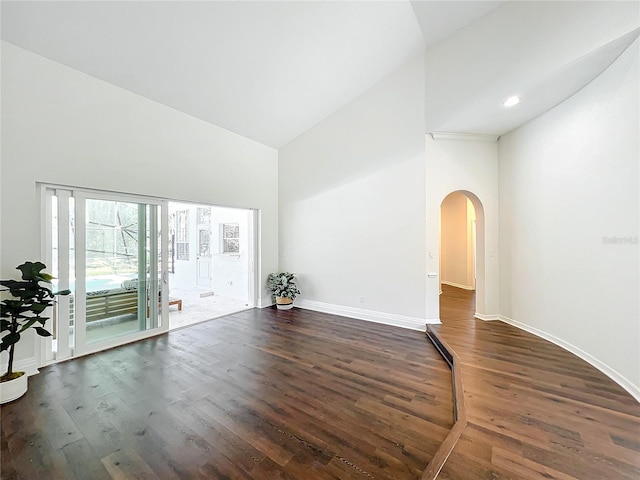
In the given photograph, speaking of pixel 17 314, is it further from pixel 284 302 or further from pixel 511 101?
pixel 511 101

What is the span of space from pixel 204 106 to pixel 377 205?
3242mm

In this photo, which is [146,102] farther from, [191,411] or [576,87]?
[576,87]

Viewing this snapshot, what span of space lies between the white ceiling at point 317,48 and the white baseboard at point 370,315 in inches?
120

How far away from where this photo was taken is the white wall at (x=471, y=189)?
14.1 ft

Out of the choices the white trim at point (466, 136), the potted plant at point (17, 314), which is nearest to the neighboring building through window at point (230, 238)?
the potted plant at point (17, 314)

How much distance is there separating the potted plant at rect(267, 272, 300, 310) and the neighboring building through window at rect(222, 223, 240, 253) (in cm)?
195

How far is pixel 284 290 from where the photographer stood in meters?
5.55

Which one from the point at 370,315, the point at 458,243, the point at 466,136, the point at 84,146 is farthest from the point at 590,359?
the point at 84,146

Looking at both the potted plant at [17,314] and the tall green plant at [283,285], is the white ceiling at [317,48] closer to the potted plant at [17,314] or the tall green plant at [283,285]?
the potted plant at [17,314]

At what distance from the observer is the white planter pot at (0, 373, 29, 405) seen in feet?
7.73

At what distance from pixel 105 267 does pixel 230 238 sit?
11.8 feet

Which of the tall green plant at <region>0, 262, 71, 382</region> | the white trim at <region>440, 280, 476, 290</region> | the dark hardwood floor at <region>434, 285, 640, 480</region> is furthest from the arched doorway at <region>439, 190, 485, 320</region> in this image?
the tall green plant at <region>0, 262, 71, 382</region>

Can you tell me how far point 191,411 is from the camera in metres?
2.27

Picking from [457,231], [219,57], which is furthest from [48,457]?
[457,231]
